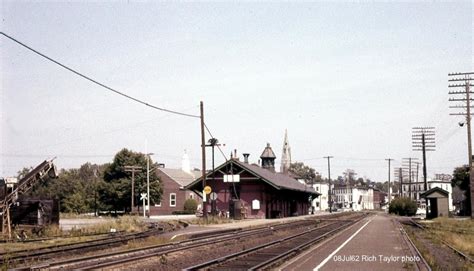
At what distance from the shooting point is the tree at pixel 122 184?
221 feet

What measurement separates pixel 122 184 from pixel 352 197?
401 ft

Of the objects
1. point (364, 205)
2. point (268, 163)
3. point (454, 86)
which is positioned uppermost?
point (454, 86)

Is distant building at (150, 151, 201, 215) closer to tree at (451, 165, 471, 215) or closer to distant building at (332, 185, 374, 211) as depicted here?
tree at (451, 165, 471, 215)

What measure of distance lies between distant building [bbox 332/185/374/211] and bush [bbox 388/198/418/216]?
8149cm

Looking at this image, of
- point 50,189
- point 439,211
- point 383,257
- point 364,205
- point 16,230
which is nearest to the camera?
point 383,257

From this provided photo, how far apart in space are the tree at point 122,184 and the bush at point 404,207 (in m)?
37.6

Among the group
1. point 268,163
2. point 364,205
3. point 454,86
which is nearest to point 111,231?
point 454,86

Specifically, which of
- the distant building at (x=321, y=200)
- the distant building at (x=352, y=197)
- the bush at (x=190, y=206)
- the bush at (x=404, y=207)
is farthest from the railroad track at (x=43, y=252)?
the distant building at (x=352, y=197)

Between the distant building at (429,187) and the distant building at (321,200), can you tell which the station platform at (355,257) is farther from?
the distant building at (321,200)

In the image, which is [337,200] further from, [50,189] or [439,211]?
[439,211]

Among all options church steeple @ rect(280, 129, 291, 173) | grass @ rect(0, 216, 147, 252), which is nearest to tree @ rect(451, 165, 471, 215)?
grass @ rect(0, 216, 147, 252)

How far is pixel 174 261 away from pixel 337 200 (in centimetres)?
17565

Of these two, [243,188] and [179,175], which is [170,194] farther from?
[243,188]

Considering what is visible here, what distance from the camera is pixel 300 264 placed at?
54.1ft
